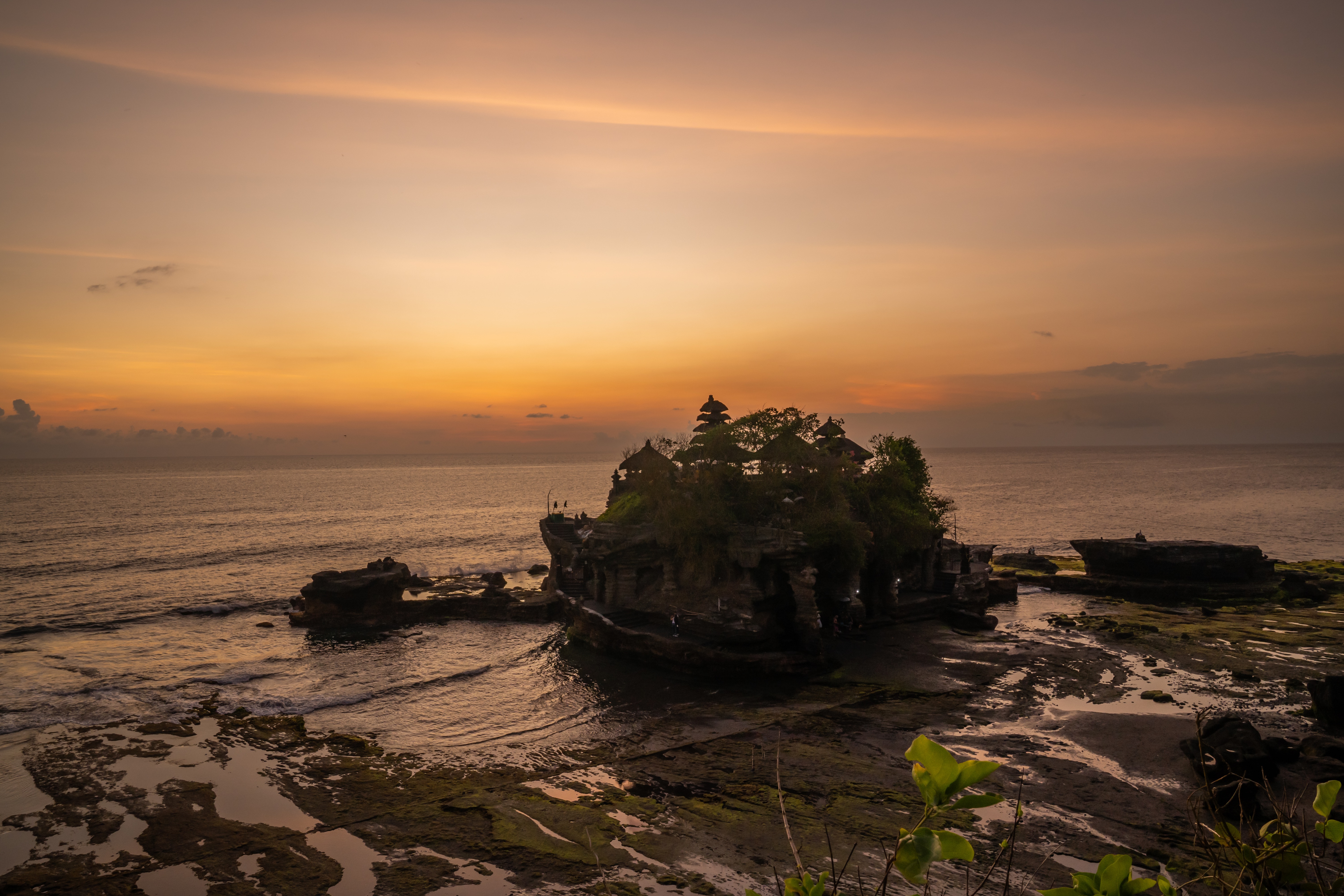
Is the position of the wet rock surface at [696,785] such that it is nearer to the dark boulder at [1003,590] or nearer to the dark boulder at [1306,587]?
the dark boulder at [1003,590]

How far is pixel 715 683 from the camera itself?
3488 centimetres

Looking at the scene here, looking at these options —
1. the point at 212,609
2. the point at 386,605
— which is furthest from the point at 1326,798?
the point at 212,609

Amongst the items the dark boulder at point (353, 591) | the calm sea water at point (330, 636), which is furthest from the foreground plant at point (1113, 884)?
the dark boulder at point (353, 591)

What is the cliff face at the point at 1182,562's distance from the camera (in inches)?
2096

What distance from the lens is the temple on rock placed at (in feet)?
122

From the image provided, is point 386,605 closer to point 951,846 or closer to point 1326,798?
point 951,846

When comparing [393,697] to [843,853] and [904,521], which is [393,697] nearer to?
[843,853]

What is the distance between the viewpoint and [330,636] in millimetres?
48562

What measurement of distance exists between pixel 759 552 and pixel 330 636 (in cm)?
3023

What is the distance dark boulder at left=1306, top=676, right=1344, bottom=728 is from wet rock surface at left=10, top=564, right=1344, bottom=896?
61cm

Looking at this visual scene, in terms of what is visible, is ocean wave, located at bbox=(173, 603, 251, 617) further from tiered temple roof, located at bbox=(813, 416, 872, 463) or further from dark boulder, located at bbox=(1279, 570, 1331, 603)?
dark boulder, located at bbox=(1279, 570, 1331, 603)

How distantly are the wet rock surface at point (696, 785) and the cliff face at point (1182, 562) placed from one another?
17.9 meters

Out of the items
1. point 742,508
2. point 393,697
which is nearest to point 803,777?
point 742,508

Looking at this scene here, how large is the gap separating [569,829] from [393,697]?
17.8 m
